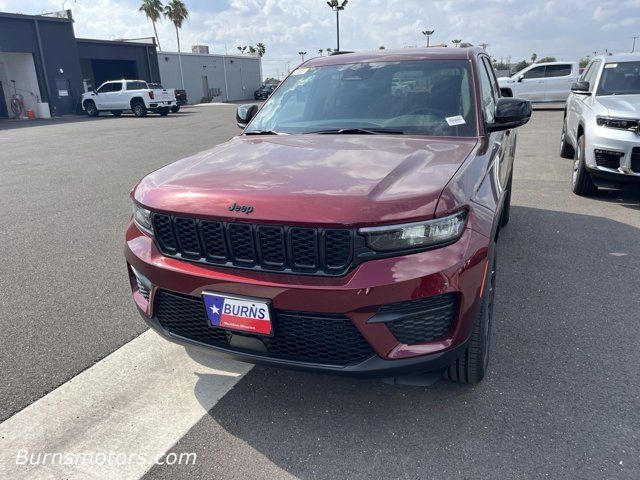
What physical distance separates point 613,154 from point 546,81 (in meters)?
16.2

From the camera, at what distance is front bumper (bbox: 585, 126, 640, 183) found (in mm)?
5828

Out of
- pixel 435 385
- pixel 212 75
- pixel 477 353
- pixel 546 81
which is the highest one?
pixel 212 75

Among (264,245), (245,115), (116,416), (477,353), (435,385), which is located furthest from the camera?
(245,115)

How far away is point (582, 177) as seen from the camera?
21.9 ft

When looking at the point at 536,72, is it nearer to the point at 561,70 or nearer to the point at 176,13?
the point at 561,70

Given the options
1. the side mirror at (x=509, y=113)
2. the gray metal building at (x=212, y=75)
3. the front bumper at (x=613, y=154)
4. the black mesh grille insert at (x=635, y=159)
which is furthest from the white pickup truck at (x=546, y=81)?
the gray metal building at (x=212, y=75)

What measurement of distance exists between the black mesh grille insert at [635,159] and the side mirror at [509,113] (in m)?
3.41

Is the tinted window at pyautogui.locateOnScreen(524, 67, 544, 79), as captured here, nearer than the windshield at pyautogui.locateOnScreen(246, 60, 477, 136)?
No

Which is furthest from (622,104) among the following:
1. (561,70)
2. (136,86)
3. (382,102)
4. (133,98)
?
(136,86)

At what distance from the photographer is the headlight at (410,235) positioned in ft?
6.78

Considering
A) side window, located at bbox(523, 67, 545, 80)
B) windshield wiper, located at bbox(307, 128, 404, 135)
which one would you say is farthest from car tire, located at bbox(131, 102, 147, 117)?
windshield wiper, located at bbox(307, 128, 404, 135)

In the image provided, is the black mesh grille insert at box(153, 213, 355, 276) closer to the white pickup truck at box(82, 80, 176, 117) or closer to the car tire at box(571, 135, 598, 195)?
the car tire at box(571, 135, 598, 195)

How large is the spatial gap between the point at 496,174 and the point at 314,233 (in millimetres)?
1588

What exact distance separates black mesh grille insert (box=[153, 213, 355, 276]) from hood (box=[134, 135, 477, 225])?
0.20ft
